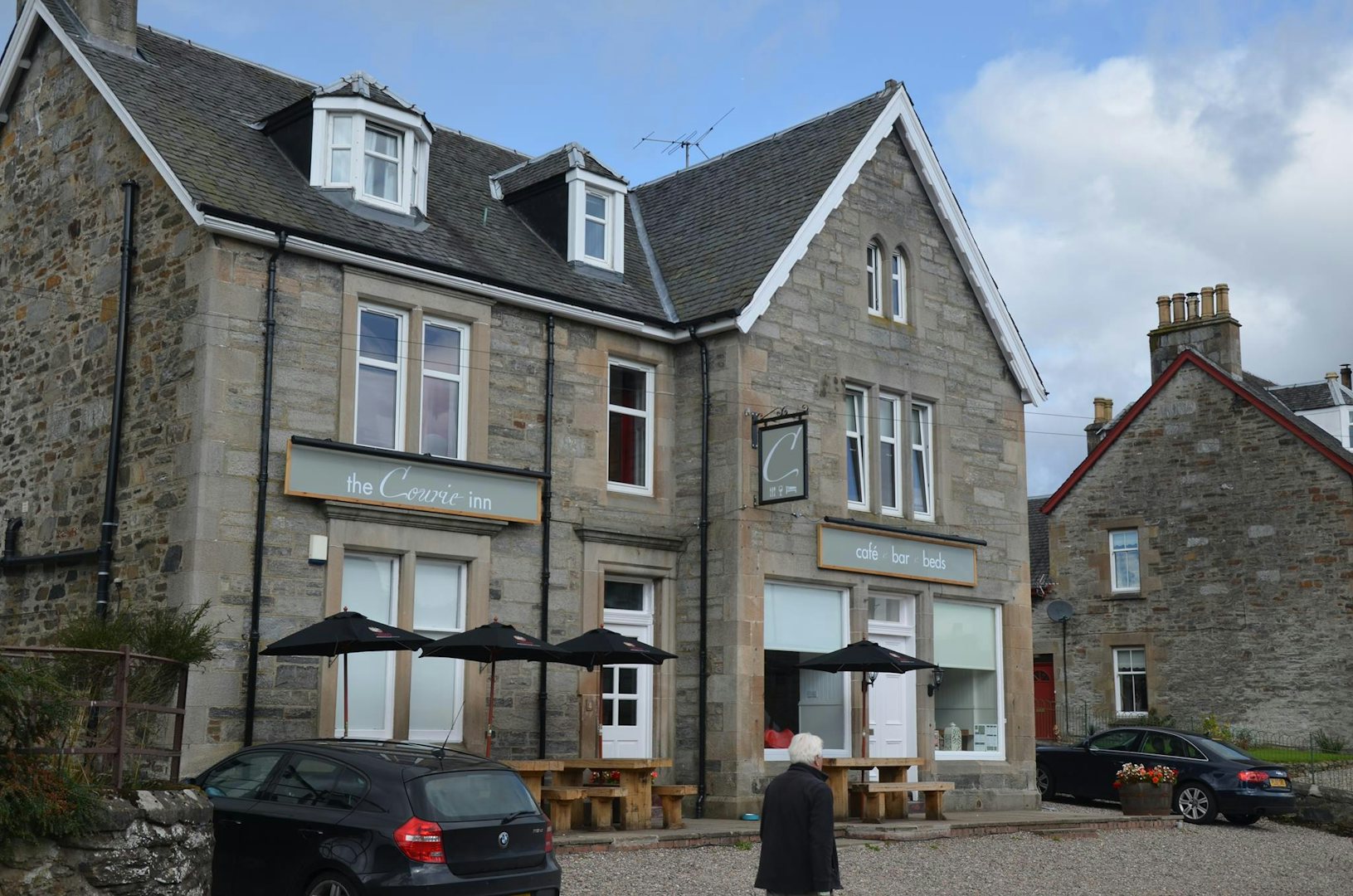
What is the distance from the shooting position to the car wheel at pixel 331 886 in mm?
10391

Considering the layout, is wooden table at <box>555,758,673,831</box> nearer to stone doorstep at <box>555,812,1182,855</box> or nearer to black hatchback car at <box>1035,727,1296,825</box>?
stone doorstep at <box>555,812,1182,855</box>

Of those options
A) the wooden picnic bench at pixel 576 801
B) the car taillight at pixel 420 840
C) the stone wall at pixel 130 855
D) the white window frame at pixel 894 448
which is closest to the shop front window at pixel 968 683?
the white window frame at pixel 894 448

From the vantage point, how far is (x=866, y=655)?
63.7ft

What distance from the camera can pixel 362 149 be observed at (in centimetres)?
1888

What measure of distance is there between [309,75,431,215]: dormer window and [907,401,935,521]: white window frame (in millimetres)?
7864

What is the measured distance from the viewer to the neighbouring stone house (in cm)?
1656

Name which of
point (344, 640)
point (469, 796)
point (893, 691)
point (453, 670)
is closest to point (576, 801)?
point (453, 670)

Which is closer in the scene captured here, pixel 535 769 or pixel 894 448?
pixel 535 769

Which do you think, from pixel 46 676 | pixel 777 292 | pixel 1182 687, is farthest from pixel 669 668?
pixel 1182 687

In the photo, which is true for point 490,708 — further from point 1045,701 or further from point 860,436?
point 1045,701

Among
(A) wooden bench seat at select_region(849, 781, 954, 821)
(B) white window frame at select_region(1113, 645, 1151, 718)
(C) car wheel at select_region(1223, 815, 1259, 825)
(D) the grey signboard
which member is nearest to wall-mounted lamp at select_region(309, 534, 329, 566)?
(D) the grey signboard

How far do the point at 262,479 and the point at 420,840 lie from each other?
22.5ft

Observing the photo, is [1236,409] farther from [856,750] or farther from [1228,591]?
[856,750]

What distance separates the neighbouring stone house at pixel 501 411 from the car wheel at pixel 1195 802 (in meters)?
2.25
